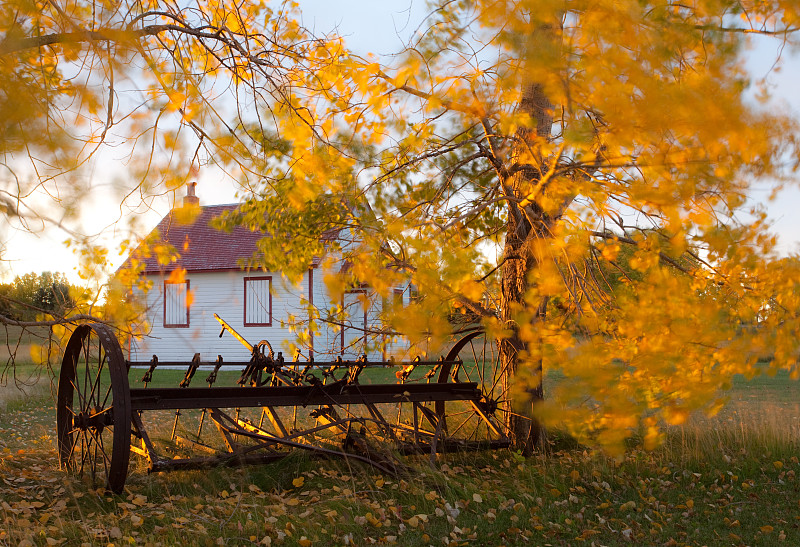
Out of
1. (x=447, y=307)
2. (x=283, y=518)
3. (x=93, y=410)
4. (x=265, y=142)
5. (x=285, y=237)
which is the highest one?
(x=265, y=142)

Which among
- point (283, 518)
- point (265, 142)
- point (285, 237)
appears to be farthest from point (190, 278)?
point (283, 518)

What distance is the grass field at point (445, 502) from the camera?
Result: 12.9 ft

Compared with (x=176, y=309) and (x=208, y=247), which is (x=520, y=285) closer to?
(x=176, y=309)

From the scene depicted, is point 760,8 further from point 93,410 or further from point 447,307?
point 93,410

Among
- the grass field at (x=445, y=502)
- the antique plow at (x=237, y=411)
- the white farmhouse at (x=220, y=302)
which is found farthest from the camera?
the white farmhouse at (x=220, y=302)

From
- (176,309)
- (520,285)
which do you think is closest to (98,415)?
(520,285)

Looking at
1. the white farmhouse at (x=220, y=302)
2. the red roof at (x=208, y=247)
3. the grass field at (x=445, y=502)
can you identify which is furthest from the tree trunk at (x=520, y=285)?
the red roof at (x=208, y=247)

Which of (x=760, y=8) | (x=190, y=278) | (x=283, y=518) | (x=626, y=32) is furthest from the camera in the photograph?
(x=190, y=278)

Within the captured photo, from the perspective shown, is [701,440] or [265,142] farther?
[701,440]

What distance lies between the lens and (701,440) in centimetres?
637

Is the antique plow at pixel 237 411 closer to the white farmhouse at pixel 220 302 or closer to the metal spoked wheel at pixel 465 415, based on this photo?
the metal spoked wheel at pixel 465 415

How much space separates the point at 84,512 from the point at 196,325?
1390 cm

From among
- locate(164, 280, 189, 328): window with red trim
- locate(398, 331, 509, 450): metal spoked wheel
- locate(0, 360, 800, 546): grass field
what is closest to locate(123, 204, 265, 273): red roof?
locate(164, 280, 189, 328): window with red trim

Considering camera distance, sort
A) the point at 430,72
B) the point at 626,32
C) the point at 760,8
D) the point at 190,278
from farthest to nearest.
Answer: the point at 190,278 < the point at 430,72 < the point at 760,8 < the point at 626,32
